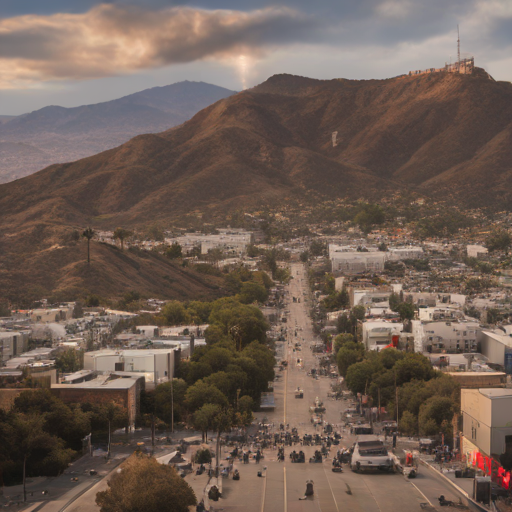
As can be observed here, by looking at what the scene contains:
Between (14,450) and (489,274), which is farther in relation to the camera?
(489,274)

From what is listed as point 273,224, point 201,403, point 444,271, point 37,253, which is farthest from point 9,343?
point 273,224

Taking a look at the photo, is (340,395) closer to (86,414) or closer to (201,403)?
(201,403)

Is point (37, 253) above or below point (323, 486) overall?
above

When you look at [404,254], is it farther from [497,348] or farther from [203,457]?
[203,457]

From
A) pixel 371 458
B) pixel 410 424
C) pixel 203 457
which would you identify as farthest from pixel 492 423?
pixel 203 457

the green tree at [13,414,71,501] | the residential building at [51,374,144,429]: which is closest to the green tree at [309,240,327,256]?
the residential building at [51,374,144,429]

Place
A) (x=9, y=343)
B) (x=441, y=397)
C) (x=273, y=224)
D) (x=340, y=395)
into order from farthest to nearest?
1. (x=273, y=224)
2. (x=9, y=343)
3. (x=340, y=395)
4. (x=441, y=397)

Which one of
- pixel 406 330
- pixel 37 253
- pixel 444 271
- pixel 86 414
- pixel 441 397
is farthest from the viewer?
pixel 444 271
